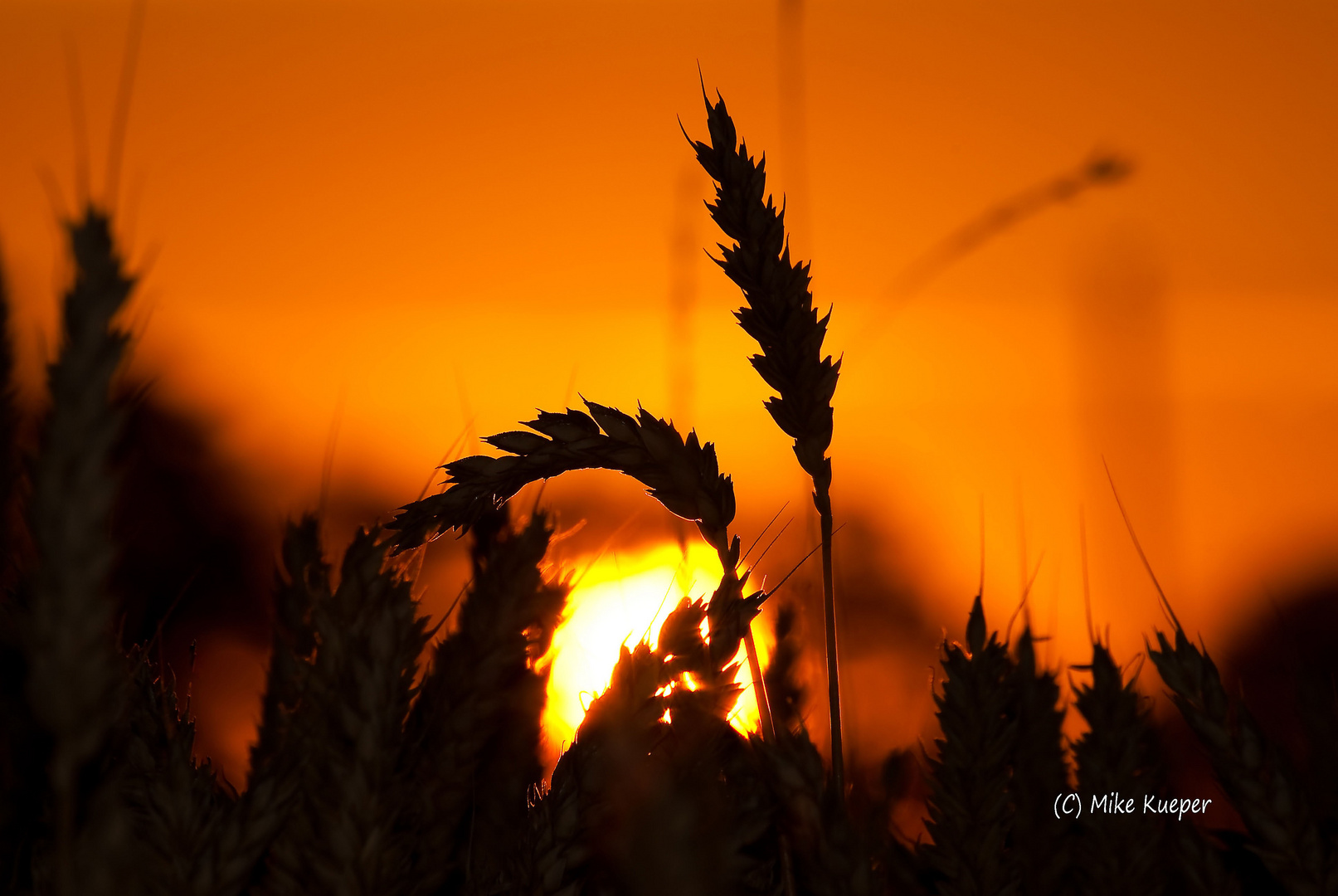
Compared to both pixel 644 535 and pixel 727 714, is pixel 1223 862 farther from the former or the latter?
pixel 644 535

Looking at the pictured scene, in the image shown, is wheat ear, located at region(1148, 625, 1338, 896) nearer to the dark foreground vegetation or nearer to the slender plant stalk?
the dark foreground vegetation

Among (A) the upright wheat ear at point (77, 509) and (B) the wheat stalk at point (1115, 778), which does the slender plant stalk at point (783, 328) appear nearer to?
(B) the wheat stalk at point (1115, 778)

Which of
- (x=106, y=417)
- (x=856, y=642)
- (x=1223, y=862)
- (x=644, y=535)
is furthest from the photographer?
(x=856, y=642)

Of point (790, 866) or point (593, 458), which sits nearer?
point (790, 866)

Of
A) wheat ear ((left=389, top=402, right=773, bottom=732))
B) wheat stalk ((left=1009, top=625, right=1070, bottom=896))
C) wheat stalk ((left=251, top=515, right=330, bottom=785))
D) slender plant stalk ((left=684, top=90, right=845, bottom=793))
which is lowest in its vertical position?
wheat stalk ((left=1009, top=625, right=1070, bottom=896))

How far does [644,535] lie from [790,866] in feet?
2.87

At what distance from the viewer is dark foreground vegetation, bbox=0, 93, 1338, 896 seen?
0.81 metres

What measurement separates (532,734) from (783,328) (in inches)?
38.8

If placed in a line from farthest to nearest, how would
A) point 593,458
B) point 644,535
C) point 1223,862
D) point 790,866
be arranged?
point 644,535 < point 1223,862 < point 593,458 < point 790,866

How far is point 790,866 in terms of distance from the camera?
4.45ft

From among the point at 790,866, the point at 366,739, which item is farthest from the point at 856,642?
the point at 366,739

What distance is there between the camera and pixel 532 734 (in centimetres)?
187

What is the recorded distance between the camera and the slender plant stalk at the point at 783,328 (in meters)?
1.45

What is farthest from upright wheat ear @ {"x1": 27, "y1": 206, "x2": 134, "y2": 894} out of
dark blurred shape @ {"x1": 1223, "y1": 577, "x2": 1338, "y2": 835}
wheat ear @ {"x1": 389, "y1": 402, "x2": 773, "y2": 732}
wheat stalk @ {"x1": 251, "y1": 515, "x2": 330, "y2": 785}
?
dark blurred shape @ {"x1": 1223, "y1": 577, "x2": 1338, "y2": 835}
